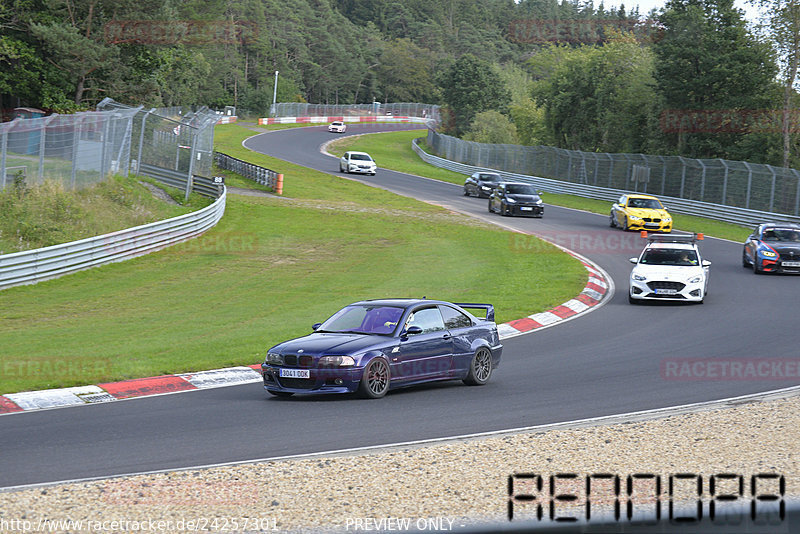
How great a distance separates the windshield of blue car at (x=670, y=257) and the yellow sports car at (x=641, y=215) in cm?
1443

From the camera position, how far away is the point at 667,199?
1943 inches

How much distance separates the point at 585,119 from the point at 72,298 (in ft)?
195

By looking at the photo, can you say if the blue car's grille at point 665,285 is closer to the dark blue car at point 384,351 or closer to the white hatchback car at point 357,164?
the dark blue car at point 384,351

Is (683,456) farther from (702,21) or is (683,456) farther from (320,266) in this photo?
(702,21)

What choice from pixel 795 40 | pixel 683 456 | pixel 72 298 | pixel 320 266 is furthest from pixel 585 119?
pixel 683 456

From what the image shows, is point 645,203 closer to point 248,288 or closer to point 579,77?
point 248,288

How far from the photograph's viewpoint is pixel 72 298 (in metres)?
20.7

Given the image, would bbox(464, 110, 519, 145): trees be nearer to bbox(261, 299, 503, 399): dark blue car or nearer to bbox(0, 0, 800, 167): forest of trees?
bbox(0, 0, 800, 167): forest of trees

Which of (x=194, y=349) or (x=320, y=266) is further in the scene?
(x=320, y=266)

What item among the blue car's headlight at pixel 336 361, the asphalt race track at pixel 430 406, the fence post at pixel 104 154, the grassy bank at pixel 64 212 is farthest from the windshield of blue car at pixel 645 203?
the blue car's headlight at pixel 336 361

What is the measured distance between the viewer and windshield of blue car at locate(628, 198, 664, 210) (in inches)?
1511

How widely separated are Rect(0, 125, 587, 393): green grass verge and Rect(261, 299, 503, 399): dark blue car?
7.99 feet

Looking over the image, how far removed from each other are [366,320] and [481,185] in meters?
39.2

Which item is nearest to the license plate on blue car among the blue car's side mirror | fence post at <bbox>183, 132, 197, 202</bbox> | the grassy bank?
the blue car's side mirror
